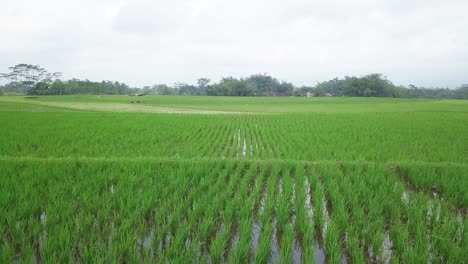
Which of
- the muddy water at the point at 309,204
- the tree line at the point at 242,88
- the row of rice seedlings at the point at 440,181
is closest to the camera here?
the muddy water at the point at 309,204

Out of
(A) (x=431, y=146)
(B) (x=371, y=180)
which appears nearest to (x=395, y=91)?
(A) (x=431, y=146)

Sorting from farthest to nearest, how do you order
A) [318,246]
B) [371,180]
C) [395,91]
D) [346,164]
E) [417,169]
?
[395,91] → [346,164] → [417,169] → [371,180] → [318,246]

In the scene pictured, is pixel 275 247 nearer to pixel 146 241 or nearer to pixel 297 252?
pixel 297 252

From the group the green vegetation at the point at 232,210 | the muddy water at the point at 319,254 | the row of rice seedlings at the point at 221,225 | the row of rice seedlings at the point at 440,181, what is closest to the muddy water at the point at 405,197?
the green vegetation at the point at 232,210

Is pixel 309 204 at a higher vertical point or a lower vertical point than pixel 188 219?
lower

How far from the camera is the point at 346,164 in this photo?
18.0ft

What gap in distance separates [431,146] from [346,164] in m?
4.04

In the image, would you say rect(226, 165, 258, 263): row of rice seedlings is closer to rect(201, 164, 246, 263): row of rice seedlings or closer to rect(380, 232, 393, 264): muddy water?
rect(201, 164, 246, 263): row of rice seedlings

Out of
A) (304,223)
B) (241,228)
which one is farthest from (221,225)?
(304,223)

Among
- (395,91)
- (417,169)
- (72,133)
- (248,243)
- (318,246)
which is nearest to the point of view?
(248,243)

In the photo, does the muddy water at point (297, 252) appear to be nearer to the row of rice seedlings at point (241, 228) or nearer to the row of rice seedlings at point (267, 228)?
the row of rice seedlings at point (267, 228)

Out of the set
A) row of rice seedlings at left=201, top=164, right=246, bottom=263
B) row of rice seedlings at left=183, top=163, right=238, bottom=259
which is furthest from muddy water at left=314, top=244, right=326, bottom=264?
row of rice seedlings at left=183, top=163, right=238, bottom=259

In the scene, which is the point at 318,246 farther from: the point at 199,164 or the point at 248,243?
the point at 199,164

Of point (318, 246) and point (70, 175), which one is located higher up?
point (70, 175)
